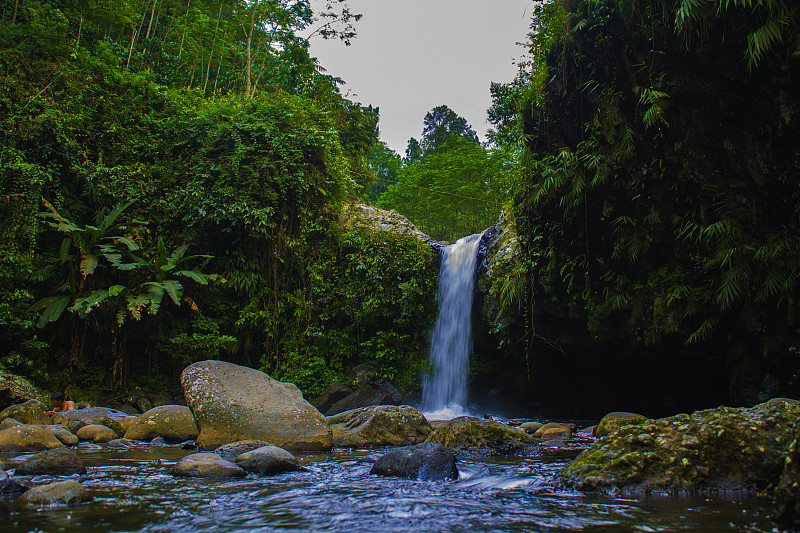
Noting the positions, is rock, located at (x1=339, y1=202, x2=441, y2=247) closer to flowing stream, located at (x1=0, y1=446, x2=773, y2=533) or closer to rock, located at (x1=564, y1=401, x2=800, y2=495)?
flowing stream, located at (x1=0, y1=446, x2=773, y2=533)

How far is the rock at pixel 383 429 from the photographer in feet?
21.5

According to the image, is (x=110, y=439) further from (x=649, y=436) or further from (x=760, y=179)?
(x=760, y=179)

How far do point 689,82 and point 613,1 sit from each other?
1.79 metres

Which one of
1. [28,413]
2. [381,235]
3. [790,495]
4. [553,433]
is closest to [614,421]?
[553,433]

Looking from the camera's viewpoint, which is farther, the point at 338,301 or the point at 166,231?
the point at 338,301

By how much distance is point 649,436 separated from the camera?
3.80 metres

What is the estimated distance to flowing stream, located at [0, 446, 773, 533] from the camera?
108 inches

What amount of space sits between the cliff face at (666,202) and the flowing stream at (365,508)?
4.29m

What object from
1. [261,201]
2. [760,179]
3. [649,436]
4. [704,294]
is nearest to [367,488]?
[649,436]

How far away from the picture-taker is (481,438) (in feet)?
19.5

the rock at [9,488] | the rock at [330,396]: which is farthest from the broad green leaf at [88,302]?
the rock at [9,488]

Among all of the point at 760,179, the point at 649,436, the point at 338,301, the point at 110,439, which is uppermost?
the point at 760,179

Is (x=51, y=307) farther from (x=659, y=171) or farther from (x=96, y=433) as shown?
(x=659, y=171)

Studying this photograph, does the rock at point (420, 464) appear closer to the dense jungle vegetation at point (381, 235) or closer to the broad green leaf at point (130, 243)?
the dense jungle vegetation at point (381, 235)
